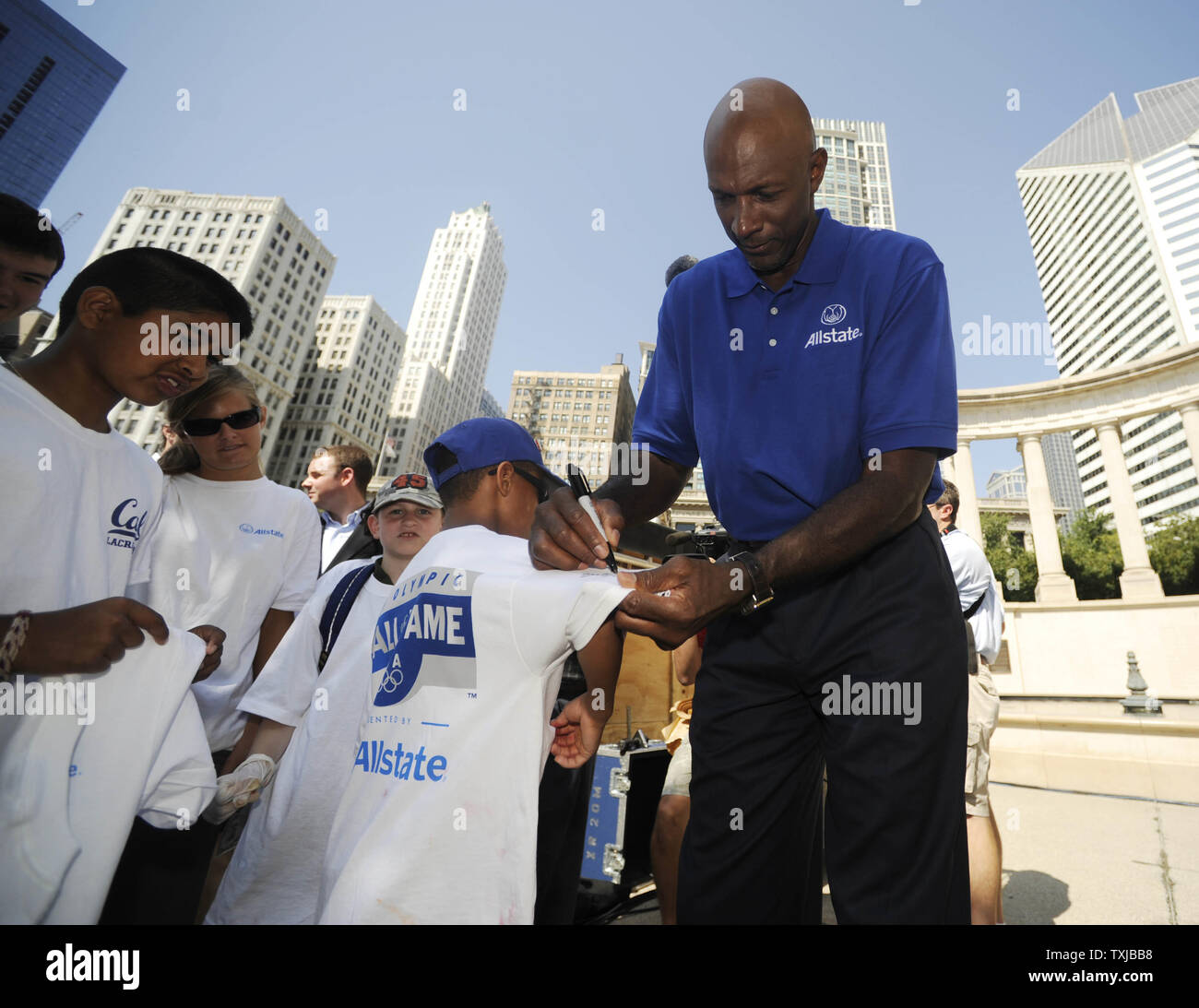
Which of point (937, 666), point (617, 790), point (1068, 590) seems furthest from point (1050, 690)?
point (937, 666)

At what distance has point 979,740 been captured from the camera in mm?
4102

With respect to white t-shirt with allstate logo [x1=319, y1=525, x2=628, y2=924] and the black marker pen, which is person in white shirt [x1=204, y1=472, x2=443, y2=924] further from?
the black marker pen

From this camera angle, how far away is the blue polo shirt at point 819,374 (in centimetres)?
159

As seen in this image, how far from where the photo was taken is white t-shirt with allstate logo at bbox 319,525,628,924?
1504 mm

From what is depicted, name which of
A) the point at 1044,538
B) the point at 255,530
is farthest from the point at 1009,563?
the point at 255,530

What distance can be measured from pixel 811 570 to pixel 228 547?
10.1 feet

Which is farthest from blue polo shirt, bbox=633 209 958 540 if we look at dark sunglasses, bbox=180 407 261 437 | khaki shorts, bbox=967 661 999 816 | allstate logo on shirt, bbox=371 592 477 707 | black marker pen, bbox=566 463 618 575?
khaki shorts, bbox=967 661 999 816

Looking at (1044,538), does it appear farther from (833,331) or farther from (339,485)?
(833,331)

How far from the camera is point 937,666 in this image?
1462 millimetres

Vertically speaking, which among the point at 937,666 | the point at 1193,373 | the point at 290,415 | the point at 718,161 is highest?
the point at 290,415

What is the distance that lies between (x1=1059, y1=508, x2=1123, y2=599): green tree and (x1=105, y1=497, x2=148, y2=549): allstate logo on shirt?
175 feet

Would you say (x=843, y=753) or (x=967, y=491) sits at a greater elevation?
(x=967, y=491)
